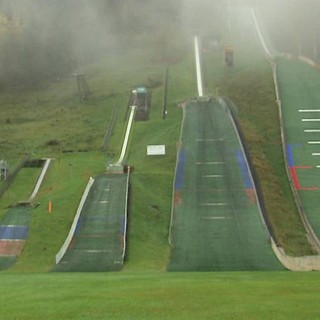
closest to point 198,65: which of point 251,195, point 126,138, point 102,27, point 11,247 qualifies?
point 126,138

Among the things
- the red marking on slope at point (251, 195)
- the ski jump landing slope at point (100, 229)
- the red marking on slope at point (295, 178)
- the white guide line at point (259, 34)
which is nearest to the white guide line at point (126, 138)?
the ski jump landing slope at point (100, 229)

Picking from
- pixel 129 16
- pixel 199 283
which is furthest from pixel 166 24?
pixel 199 283

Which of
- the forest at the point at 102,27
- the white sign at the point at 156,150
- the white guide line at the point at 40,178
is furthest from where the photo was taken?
the forest at the point at 102,27

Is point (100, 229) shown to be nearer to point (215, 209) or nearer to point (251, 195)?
point (215, 209)

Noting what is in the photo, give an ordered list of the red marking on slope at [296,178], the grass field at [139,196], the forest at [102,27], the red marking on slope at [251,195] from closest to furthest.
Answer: the grass field at [139,196] → the red marking on slope at [251,195] → the red marking on slope at [296,178] → the forest at [102,27]

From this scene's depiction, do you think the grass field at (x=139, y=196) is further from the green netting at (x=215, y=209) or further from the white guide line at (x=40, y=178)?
the green netting at (x=215, y=209)
